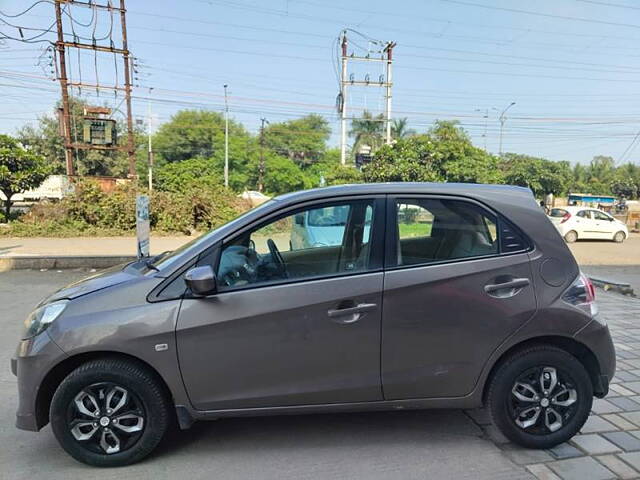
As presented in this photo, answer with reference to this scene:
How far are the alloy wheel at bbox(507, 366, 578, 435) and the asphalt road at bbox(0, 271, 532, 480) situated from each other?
30 cm

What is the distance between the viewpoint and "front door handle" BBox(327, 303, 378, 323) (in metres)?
2.76

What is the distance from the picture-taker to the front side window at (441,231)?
2.97m

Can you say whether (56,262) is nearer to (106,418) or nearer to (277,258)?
(106,418)

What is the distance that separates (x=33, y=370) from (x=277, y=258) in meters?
1.60

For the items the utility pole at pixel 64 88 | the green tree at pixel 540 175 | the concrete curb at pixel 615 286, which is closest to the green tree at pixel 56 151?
the utility pole at pixel 64 88

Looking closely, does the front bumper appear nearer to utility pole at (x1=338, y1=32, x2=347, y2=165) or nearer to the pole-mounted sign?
the pole-mounted sign

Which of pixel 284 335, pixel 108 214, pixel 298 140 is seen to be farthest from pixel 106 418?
pixel 298 140

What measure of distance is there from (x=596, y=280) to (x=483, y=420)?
6975mm

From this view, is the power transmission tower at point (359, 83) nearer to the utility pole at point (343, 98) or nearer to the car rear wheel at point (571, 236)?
the utility pole at point (343, 98)

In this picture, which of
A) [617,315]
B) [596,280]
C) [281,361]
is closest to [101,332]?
[281,361]

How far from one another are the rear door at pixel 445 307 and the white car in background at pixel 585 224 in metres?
18.7

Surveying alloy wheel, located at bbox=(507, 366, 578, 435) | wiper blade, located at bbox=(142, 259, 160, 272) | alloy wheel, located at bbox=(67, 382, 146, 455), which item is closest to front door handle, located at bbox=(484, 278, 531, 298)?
alloy wheel, located at bbox=(507, 366, 578, 435)

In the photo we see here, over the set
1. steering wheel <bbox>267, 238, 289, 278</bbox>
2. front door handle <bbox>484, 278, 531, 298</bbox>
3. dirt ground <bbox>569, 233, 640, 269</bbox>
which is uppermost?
steering wheel <bbox>267, 238, 289, 278</bbox>

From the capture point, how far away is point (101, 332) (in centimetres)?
267
